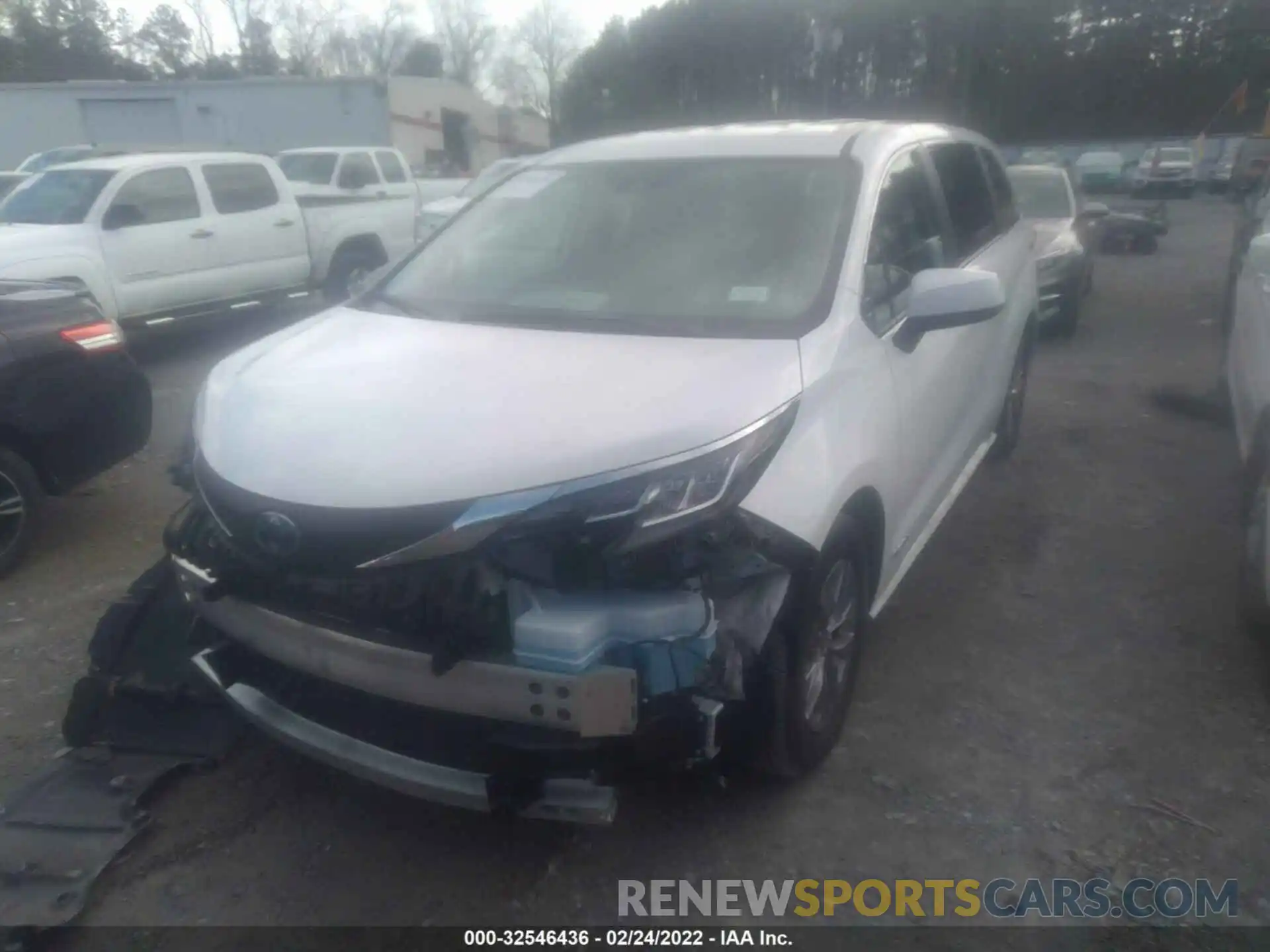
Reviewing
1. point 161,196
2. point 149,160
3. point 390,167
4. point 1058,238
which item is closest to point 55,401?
point 161,196

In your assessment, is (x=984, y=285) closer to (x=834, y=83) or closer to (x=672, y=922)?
(x=672, y=922)

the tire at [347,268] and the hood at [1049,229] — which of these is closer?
the hood at [1049,229]

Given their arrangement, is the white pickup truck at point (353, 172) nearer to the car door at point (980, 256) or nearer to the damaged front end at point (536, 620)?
the car door at point (980, 256)

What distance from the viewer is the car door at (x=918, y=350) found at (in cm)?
338

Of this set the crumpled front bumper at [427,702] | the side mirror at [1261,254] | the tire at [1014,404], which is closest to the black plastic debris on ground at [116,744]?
the crumpled front bumper at [427,702]

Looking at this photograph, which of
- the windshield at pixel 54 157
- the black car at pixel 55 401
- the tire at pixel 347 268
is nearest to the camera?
the black car at pixel 55 401

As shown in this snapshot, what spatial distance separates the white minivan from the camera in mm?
2324

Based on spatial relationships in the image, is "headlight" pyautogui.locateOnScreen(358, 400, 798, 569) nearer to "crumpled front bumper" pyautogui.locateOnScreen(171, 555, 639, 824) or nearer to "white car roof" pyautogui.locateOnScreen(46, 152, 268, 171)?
"crumpled front bumper" pyautogui.locateOnScreen(171, 555, 639, 824)

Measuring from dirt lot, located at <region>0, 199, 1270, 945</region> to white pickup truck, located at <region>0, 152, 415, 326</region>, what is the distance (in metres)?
4.04

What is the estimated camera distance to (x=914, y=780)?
314cm

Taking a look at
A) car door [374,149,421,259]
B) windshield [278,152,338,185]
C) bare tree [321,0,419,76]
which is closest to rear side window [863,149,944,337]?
car door [374,149,421,259]

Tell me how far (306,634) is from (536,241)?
1805 millimetres

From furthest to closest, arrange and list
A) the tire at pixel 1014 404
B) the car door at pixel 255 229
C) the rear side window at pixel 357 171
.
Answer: the rear side window at pixel 357 171
the car door at pixel 255 229
the tire at pixel 1014 404

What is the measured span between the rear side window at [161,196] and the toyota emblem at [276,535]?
742 centimetres
